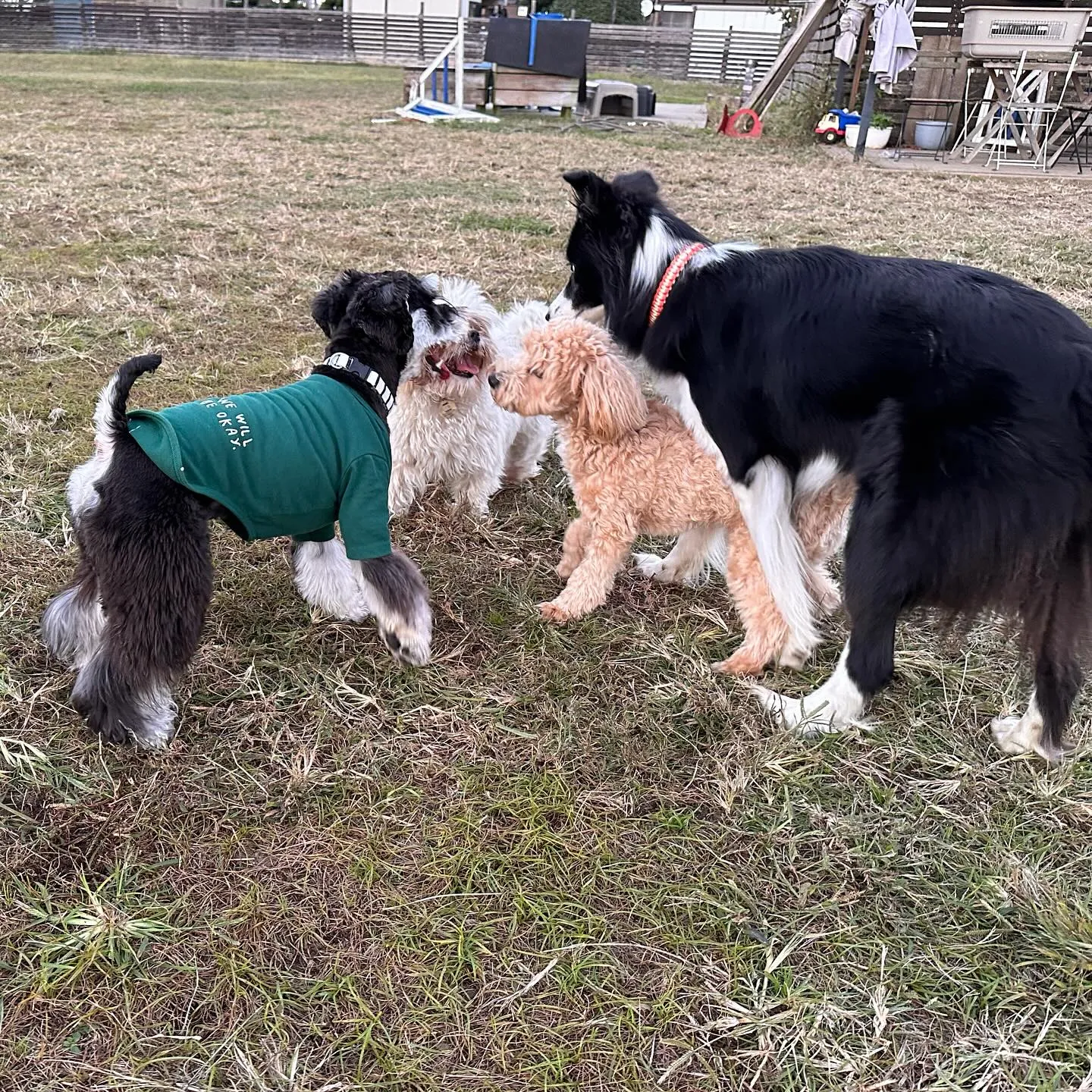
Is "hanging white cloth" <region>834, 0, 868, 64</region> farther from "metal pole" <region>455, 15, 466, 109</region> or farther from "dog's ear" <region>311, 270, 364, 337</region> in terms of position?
"dog's ear" <region>311, 270, 364, 337</region>

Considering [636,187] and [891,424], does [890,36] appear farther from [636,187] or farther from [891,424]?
[891,424]

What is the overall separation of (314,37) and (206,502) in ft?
124

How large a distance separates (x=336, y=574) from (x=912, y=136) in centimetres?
1510

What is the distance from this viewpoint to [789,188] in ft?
33.1

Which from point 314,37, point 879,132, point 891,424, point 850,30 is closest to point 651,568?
point 891,424

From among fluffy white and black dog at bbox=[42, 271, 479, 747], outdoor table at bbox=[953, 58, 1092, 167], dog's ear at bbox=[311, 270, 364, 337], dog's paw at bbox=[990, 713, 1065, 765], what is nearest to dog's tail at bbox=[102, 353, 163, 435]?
fluffy white and black dog at bbox=[42, 271, 479, 747]

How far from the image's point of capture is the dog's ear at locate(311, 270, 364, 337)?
2846 millimetres

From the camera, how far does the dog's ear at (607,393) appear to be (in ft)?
9.34

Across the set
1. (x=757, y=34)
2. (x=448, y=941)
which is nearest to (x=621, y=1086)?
(x=448, y=941)

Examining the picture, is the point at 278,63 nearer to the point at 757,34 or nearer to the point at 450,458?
the point at 757,34

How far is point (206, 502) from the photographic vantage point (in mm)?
2256

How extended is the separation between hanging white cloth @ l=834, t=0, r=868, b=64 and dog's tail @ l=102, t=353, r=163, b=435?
14395mm

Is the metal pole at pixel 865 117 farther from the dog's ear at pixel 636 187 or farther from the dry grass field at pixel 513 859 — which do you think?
the dry grass field at pixel 513 859

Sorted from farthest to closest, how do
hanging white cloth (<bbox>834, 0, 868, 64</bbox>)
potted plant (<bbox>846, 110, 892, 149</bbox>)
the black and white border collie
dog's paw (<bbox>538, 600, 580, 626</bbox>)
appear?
potted plant (<bbox>846, 110, 892, 149</bbox>) → hanging white cloth (<bbox>834, 0, 868, 64</bbox>) → dog's paw (<bbox>538, 600, 580, 626</bbox>) → the black and white border collie
